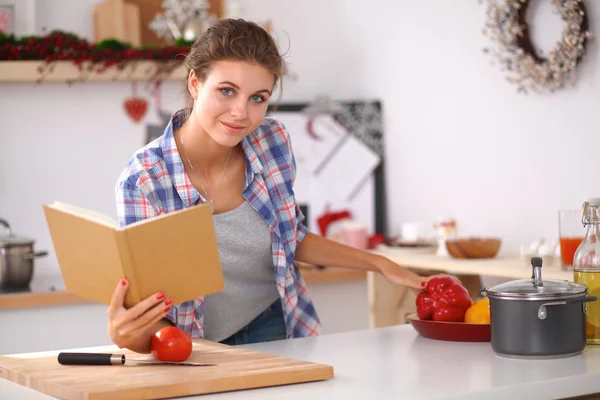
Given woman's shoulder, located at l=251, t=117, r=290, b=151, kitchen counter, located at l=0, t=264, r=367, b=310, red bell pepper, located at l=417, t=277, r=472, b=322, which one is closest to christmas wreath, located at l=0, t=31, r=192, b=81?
kitchen counter, located at l=0, t=264, r=367, b=310

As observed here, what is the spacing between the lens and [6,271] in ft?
11.3

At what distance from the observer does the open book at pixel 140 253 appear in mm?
1528

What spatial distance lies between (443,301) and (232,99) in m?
0.63

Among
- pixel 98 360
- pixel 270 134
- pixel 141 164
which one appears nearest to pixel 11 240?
pixel 270 134

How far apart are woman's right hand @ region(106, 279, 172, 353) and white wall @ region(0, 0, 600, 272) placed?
6.15 feet

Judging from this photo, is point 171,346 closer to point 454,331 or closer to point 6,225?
point 454,331

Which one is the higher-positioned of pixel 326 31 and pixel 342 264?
pixel 326 31

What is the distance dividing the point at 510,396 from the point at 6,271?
247cm

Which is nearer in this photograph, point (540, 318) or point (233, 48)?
point (540, 318)

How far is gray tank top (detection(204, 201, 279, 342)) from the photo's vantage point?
214 cm

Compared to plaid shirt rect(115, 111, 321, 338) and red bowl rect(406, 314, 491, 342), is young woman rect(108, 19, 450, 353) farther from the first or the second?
red bowl rect(406, 314, 491, 342)

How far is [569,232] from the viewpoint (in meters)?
2.72

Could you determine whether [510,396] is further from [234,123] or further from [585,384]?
[234,123]

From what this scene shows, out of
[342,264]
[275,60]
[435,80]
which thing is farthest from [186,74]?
[435,80]
